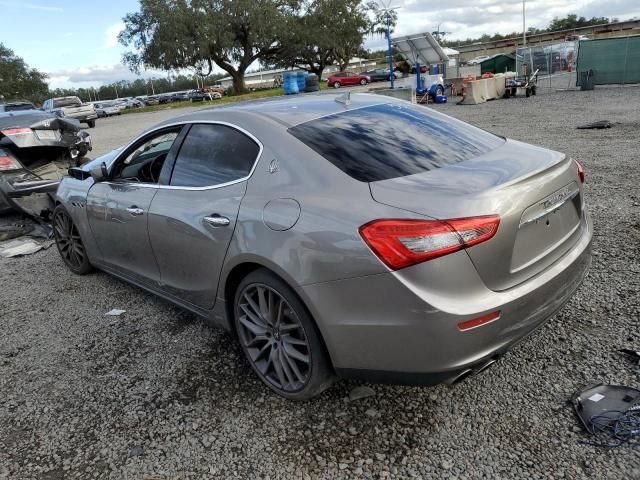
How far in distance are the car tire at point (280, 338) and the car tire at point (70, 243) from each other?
2601 mm

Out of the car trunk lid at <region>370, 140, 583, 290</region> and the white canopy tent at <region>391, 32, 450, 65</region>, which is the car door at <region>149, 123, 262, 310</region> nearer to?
the car trunk lid at <region>370, 140, 583, 290</region>

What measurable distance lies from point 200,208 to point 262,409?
4.02ft

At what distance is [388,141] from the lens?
2.85 metres

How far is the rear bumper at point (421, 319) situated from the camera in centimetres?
216

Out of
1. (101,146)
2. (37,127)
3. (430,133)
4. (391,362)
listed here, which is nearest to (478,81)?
(101,146)

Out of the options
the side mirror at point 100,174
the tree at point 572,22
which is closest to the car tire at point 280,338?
the side mirror at point 100,174

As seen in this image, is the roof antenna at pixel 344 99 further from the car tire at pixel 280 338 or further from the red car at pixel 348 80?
the red car at pixel 348 80

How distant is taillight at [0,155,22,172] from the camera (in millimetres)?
6868

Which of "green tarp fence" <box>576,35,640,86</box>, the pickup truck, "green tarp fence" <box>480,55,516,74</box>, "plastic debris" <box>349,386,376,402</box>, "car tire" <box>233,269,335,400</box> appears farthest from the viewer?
the pickup truck

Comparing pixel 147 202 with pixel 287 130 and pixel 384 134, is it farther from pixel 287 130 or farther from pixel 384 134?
pixel 384 134

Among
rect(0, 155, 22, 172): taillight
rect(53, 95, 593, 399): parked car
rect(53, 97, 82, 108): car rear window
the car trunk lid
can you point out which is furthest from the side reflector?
rect(53, 97, 82, 108): car rear window

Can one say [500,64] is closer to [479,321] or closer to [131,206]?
[131,206]

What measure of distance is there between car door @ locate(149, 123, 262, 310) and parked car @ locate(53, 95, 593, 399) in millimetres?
11

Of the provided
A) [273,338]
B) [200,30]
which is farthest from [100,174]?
[200,30]
